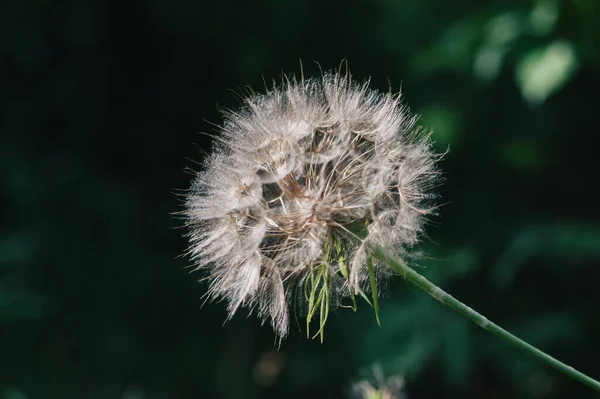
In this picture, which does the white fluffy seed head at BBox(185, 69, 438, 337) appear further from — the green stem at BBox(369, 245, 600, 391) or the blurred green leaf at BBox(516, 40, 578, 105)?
the blurred green leaf at BBox(516, 40, 578, 105)

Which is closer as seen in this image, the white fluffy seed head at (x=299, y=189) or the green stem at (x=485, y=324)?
Result: the green stem at (x=485, y=324)

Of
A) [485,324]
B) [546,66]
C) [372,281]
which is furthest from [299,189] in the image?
[546,66]

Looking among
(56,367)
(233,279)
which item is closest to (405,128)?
(233,279)

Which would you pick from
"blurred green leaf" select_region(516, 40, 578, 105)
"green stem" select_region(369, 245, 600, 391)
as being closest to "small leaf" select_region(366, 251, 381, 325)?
"green stem" select_region(369, 245, 600, 391)

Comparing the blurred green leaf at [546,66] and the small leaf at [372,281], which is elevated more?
the blurred green leaf at [546,66]

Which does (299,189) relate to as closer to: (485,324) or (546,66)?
(485,324)

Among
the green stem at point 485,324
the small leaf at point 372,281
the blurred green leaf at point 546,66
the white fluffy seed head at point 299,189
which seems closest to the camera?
the green stem at point 485,324

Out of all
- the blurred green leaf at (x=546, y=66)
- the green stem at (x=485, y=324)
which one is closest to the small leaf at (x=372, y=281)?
the green stem at (x=485, y=324)

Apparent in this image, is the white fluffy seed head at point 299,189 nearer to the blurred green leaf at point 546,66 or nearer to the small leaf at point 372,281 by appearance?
the small leaf at point 372,281

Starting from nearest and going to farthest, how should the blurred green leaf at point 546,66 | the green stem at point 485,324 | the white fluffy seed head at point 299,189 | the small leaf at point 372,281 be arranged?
the green stem at point 485,324
the small leaf at point 372,281
the white fluffy seed head at point 299,189
the blurred green leaf at point 546,66

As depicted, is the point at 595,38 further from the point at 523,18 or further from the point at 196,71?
the point at 196,71
